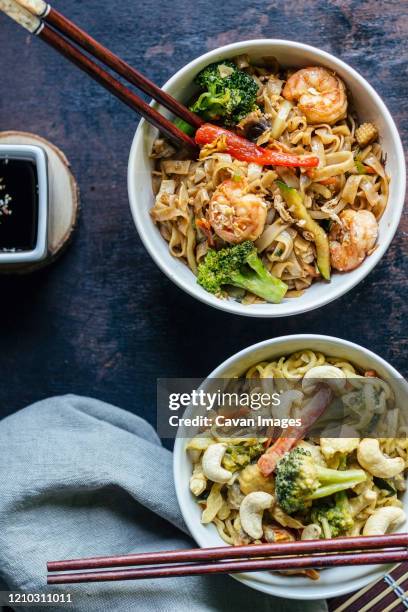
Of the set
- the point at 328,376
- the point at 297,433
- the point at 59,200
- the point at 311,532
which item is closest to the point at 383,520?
→ the point at 311,532

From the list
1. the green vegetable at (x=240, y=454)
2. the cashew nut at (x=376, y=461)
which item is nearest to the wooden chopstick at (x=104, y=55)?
the green vegetable at (x=240, y=454)

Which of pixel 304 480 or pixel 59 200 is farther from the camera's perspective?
pixel 59 200

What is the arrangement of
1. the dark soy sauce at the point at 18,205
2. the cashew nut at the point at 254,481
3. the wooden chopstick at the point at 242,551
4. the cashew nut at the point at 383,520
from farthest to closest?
the dark soy sauce at the point at 18,205 → the cashew nut at the point at 254,481 → the cashew nut at the point at 383,520 → the wooden chopstick at the point at 242,551

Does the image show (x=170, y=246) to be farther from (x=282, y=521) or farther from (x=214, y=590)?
(x=214, y=590)

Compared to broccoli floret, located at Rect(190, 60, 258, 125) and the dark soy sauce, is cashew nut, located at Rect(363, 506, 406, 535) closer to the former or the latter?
broccoli floret, located at Rect(190, 60, 258, 125)

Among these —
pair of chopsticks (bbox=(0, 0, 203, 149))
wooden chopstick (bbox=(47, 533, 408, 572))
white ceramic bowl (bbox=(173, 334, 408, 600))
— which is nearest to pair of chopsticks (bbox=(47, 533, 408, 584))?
wooden chopstick (bbox=(47, 533, 408, 572))

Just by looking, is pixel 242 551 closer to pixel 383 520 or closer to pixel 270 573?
pixel 270 573

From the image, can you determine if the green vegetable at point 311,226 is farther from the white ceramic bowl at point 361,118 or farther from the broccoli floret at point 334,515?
the broccoli floret at point 334,515
